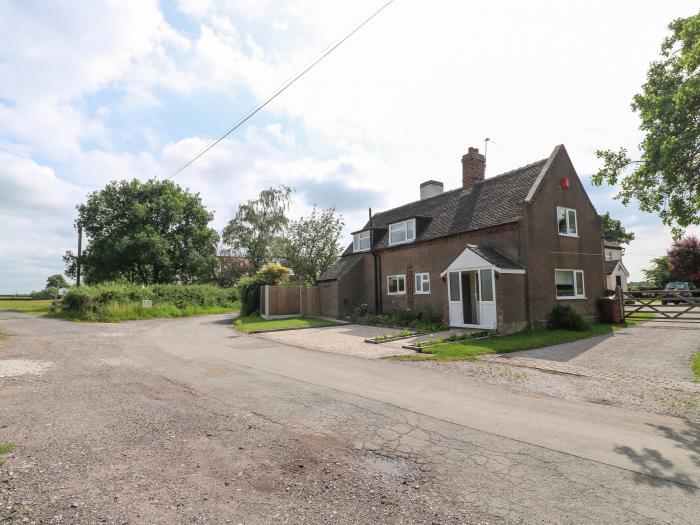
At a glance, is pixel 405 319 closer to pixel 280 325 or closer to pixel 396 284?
pixel 396 284

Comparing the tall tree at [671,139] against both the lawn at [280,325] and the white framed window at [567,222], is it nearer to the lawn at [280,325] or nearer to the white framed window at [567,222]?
the white framed window at [567,222]

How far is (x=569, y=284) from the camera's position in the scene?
20469 mm

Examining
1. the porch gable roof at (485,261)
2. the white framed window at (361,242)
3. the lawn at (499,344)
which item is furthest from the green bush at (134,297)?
the lawn at (499,344)

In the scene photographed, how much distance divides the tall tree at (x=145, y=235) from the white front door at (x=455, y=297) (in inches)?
1222

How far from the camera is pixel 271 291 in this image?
92.1ft

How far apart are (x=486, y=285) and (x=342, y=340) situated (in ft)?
22.8

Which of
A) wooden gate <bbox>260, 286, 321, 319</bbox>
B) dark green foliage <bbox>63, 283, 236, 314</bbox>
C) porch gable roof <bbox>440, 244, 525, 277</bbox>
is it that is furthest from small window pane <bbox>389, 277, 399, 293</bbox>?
dark green foliage <bbox>63, 283, 236, 314</bbox>

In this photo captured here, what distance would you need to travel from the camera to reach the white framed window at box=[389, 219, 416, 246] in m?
24.9

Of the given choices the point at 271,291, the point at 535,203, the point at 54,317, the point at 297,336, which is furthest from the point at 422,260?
the point at 54,317

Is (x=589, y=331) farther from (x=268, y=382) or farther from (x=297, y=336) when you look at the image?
(x=268, y=382)

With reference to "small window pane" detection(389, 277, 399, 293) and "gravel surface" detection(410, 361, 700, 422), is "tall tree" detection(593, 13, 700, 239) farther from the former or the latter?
"small window pane" detection(389, 277, 399, 293)

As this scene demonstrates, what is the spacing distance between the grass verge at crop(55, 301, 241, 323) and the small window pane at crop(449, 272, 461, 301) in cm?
2203

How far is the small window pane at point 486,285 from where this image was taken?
59.2 ft

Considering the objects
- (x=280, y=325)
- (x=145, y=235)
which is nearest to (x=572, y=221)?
(x=280, y=325)
